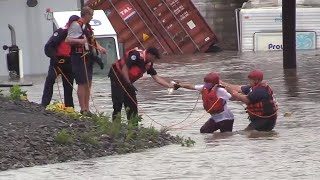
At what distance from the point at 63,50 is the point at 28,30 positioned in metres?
10.5

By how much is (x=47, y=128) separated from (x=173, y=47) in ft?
75.7

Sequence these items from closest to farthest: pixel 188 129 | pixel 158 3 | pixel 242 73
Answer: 1. pixel 188 129
2. pixel 242 73
3. pixel 158 3

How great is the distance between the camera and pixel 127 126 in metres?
12.5

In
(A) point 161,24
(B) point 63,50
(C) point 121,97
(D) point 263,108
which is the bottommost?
(A) point 161,24

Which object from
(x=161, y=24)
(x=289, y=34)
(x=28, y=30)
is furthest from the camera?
(x=161, y=24)

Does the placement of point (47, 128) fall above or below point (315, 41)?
above

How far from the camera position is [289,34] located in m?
25.7

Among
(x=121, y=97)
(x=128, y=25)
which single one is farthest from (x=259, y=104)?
(x=128, y=25)

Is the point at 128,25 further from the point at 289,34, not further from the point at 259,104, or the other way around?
the point at 259,104

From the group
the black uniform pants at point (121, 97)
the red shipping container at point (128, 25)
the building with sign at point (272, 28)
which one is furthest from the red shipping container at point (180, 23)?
the black uniform pants at point (121, 97)

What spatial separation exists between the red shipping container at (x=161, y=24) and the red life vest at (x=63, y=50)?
18534mm

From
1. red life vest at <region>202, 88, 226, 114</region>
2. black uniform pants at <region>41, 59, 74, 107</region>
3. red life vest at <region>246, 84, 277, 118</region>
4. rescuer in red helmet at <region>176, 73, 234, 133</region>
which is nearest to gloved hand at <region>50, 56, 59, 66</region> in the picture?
black uniform pants at <region>41, 59, 74, 107</region>

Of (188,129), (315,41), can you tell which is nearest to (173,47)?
(315,41)

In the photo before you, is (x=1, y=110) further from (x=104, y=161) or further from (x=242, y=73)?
(x=242, y=73)
